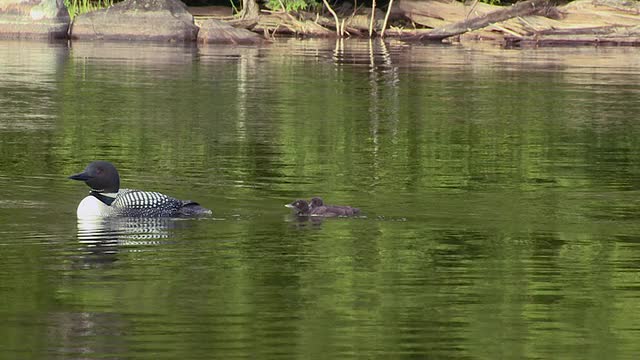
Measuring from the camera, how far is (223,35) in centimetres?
5712

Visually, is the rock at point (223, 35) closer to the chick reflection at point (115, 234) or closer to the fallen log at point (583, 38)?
the fallen log at point (583, 38)

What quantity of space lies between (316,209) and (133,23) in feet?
135

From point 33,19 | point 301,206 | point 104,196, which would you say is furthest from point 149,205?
point 33,19

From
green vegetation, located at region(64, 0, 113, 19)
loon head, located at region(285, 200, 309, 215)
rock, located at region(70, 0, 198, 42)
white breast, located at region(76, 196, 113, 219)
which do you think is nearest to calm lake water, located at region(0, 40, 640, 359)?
loon head, located at region(285, 200, 309, 215)

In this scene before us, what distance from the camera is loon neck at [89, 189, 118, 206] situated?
52.6ft

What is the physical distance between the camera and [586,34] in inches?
2222

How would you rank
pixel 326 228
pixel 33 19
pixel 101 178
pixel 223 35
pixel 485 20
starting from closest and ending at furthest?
pixel 326 228
pixel 101 178
pixel 485 20
pixel 33 19
pixel 223 35

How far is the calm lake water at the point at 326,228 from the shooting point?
431 inches

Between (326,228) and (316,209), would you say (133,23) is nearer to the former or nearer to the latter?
(316,209)

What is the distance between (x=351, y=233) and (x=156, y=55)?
3286cm

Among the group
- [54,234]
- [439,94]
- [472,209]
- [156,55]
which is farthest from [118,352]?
[156,55]

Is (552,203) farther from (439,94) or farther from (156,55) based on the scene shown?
(156,55)

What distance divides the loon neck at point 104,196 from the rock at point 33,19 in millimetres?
39861

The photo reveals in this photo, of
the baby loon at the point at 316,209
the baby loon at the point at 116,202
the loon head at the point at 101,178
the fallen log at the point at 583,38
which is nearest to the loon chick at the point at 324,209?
the baby loon at the point at 316,209
